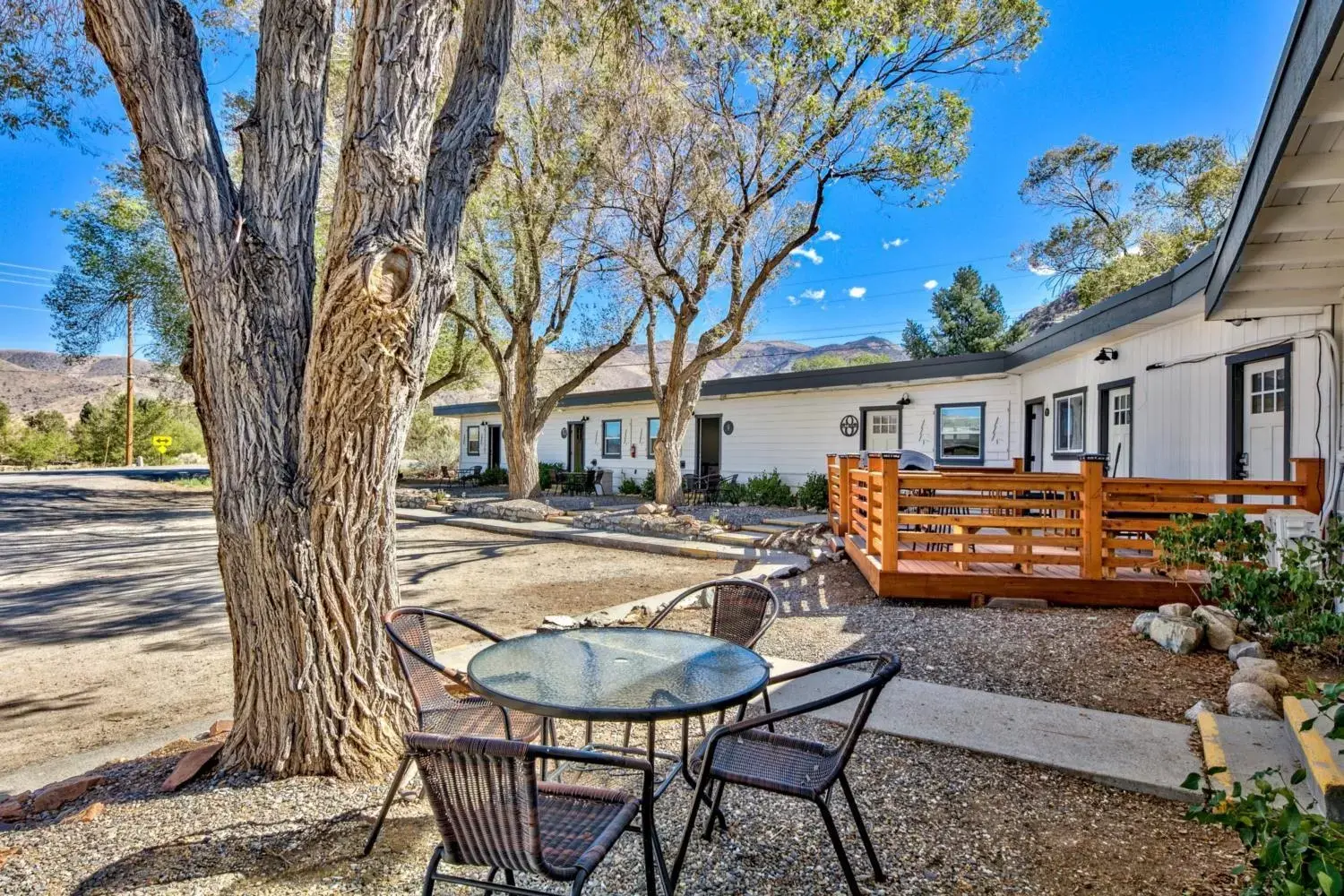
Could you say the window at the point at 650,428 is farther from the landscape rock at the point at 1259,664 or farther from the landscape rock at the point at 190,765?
the landscape rock at the point at 190,765

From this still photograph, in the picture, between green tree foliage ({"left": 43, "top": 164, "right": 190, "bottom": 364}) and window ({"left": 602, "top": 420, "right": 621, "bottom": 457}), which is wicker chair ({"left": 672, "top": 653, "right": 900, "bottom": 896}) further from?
green tree foliage ({"left": 43, "top": 164, "right": 190, "bottom": 364})

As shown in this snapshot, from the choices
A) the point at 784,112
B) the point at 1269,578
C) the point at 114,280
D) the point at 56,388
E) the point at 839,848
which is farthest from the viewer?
the point at 56,388

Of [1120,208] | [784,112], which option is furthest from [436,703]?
[1120,208]

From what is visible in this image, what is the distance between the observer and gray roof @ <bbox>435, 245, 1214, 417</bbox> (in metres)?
6.73

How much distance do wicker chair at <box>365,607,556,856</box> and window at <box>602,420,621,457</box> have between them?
1624 centimetres

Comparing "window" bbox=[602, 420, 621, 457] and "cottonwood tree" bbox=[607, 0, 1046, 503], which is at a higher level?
"cottonwood tree" bbox=[607, 0, 1046, 503]

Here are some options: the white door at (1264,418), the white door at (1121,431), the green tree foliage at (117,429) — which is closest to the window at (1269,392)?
the white door at (1264,418)

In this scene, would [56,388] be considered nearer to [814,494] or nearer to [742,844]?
[814,494]

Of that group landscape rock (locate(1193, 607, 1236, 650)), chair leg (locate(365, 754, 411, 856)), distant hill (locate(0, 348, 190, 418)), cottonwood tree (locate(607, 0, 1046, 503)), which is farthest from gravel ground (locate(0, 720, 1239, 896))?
distant hill (locate(0, 348, 190, 418))

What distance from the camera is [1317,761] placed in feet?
8.00

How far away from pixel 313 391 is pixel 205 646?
3.81m

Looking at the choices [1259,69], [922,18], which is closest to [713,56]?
[922,18]

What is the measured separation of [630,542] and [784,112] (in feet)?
21.1

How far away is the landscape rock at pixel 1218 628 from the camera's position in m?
4.43
